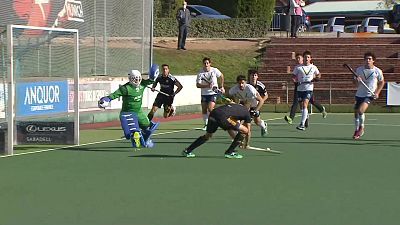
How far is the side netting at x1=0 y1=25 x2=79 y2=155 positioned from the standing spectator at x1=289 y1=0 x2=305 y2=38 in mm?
18887

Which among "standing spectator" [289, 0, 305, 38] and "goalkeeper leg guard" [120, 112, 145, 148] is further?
"standing spectator" [289, 0, 305, 38]

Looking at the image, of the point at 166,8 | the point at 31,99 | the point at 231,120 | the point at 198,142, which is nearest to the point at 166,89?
the point at 31,99

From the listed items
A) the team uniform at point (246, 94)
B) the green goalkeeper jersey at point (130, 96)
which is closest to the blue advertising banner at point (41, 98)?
the green goalkeeper jersey at point (130, 96)

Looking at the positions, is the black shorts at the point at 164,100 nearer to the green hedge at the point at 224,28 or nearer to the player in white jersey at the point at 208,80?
the player in white jersey at the point at 208,80

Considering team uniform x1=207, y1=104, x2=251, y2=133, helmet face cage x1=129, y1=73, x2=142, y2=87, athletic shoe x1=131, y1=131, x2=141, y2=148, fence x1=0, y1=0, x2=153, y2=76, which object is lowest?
athletic shoe x1=131, y1=131, x2=141, y2=148

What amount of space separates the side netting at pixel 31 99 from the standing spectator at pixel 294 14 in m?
18.9

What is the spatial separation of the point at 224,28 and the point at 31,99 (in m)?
24.9

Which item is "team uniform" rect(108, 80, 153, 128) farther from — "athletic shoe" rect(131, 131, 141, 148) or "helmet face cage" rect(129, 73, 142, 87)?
"athletic shoe" rect(131, 131, 141, 148)

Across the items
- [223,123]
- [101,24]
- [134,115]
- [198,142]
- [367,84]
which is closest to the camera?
[223,123]

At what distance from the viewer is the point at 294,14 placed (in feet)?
120

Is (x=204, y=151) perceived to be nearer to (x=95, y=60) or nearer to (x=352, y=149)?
(x=352, y=149)

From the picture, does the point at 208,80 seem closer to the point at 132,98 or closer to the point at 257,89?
the point at 257,89

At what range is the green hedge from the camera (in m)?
40.5

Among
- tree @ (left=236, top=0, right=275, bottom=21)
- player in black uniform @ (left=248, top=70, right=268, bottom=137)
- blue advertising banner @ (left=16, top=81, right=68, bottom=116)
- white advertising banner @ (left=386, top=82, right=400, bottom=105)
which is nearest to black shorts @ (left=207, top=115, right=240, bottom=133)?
player in black uniform @ (left=248, top=70, right=268, bottom=137)
